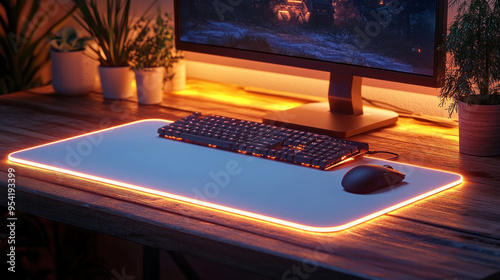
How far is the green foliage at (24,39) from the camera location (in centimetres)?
222

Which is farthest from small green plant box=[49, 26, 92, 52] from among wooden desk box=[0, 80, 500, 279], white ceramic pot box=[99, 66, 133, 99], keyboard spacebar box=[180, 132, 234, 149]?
keyboard spacebar box=[180, 132, 234, 149]

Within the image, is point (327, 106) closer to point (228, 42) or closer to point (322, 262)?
point (228, 42)

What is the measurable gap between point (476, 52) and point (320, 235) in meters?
0.55

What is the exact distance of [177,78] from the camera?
197cm

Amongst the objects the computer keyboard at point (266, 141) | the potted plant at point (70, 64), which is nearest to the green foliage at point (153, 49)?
the potted plant at point (70, 64)

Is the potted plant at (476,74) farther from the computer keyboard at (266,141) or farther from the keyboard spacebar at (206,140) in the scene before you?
the keyboard spacebar at (206,140)

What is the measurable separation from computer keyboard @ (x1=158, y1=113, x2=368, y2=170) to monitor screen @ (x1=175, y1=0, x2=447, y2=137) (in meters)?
0.24

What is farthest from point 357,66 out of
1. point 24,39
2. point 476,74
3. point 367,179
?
point 24,39

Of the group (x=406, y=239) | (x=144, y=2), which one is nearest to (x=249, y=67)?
(x=144, y=2)

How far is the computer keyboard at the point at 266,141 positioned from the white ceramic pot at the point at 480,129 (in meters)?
0.21

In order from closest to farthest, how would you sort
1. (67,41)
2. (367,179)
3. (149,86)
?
(367,179) < (149,86) < (67,41)

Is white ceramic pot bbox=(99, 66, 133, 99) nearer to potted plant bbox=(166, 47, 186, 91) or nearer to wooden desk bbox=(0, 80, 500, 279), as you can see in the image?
potted plant bbox=(166, 47, 186, 91)

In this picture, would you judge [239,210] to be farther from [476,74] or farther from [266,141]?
[476,74]

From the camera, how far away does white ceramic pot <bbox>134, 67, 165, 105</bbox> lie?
1.82 meters
